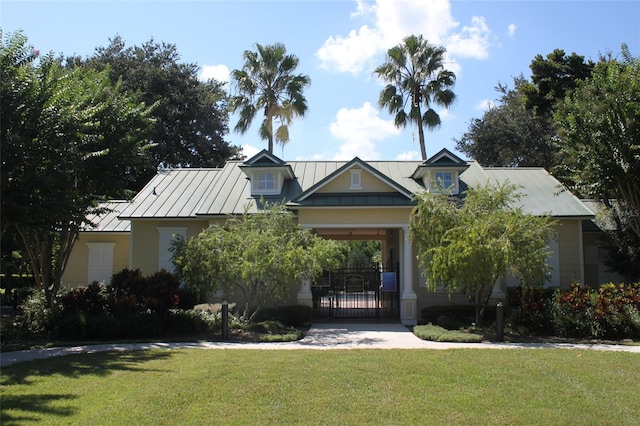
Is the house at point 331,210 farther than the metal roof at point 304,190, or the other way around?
the metal roof at point 304,190

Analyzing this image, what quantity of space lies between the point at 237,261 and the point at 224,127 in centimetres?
2712

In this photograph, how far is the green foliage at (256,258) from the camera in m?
14.2

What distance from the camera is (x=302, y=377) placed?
28.4ft

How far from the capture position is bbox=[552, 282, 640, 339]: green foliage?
45.1 feet

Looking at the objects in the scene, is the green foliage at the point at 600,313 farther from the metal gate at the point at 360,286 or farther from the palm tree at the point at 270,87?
the palm tree at the point at 270,87

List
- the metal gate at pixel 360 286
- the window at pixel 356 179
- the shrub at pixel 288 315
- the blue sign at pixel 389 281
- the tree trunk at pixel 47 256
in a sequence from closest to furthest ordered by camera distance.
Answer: the tree trunk at pixel 47 256 → the shrub at pixel 288 315 → the metal gate at pixel 360 286 → the blue sign at pixel 389 281 → the window at pixel 356 179

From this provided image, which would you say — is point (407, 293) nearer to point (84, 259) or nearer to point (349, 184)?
point (349, 184)

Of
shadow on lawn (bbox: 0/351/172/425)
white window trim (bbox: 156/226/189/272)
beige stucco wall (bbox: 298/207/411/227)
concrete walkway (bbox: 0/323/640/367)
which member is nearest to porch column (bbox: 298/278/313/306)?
beige stucco wall (bbox: 298/207/411/227)

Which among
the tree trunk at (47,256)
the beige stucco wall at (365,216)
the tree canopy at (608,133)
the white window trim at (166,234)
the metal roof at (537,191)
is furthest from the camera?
the white window trim at (166,234)

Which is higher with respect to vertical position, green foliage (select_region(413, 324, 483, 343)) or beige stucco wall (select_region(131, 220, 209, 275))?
beige stucco wall (select_region(131, 220, 209, 275))

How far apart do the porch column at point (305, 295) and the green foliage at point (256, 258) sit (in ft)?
9.50

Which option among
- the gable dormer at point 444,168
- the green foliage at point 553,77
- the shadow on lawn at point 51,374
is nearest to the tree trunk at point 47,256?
the shadow on lawn at point 51,374

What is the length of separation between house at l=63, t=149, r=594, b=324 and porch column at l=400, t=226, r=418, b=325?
0.03 m

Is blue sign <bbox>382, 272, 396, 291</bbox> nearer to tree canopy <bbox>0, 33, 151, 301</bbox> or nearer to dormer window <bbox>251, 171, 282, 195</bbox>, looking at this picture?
dormer window <bbox>251, 171, 282, 195</bbox>
